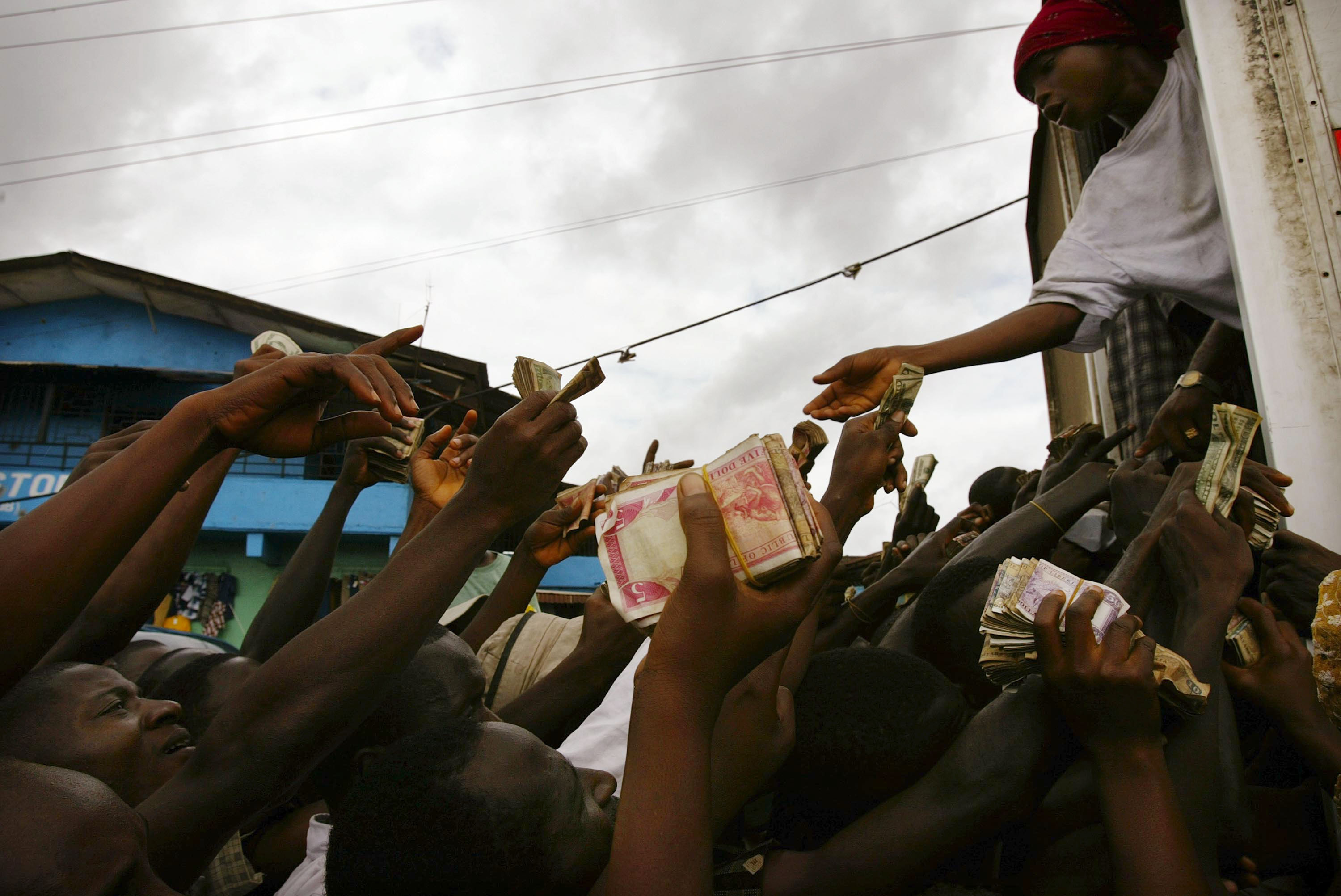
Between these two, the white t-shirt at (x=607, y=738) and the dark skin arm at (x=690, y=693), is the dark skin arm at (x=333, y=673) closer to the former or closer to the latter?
the dark skin arm at (x=690, y=693)

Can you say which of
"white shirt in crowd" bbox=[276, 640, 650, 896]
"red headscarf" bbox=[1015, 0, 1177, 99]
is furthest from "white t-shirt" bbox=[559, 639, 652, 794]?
"red headscarf" bbox=[1015, 0, 1177, 99]

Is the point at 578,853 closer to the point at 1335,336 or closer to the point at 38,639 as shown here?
the point at 38,639

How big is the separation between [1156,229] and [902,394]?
3.55 ft

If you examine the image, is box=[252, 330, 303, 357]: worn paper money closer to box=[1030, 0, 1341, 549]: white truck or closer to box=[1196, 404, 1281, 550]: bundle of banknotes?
box=[1196, 404, 1281, 550]: bundle of banknotes

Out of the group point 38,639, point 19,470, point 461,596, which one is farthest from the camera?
point 19,470

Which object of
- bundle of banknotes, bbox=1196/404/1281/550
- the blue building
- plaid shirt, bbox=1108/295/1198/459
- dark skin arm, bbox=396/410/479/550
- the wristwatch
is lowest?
bundle of banknotes, bbox=1196/404/1281/550

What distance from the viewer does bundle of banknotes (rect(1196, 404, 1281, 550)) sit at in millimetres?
1732

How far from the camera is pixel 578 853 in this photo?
133 centimetres

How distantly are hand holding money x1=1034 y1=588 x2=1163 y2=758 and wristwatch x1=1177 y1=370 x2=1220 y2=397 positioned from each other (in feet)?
4.35

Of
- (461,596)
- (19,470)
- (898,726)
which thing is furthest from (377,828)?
(19,470)

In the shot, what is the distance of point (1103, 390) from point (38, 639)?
4876 mm

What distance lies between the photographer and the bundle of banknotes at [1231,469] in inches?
68.2

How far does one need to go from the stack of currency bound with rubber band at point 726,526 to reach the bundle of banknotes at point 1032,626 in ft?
1.69

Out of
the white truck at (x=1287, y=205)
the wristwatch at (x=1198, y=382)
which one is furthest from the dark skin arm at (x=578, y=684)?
the wristwatch at (x=1198, y=382)
